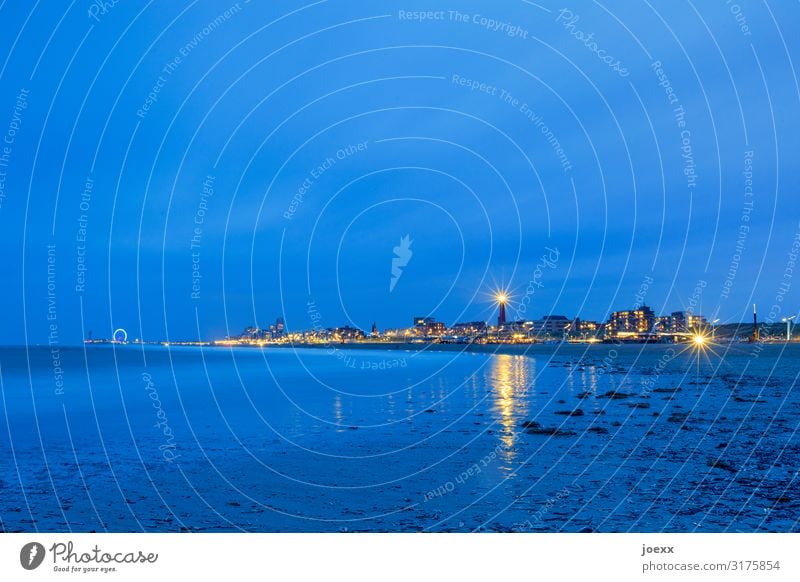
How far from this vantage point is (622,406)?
32750mm

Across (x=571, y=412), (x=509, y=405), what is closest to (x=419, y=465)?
(x=571, y=412)

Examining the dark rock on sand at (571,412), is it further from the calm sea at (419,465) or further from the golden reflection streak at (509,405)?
the golden reflection streak at (509,405)

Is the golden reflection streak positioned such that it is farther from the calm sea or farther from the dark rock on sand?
the dark rock on sand

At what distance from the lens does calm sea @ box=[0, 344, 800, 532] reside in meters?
14.0

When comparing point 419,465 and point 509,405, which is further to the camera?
point 509,405

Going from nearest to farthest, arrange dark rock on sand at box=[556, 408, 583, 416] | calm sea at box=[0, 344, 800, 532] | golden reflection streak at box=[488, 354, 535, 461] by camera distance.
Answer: calm sea at box=[0, 344, 800, 532], golden reflection streak at box=[488, 354, 535, 461], dark rock on sand at box=[556, 408, 583, 416]

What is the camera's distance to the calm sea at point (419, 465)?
1397 cm

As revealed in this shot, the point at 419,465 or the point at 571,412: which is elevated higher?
the point at 571,412

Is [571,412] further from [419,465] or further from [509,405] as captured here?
[419,465]

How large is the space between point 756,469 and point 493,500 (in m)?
8.16

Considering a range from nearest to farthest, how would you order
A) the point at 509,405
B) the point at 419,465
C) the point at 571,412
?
the point at 419,465 < the point at 571,412 < the point at 509,405

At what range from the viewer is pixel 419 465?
1952 cm

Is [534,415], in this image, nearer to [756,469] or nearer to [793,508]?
[756,469]

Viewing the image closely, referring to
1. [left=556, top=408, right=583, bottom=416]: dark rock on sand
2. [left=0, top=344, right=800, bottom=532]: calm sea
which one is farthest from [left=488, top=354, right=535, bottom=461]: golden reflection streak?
[left=556, top=408, right=583, bottom=416]: dark rock on sand
